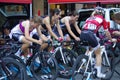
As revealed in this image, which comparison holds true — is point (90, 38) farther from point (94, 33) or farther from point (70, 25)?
point (70, 25)

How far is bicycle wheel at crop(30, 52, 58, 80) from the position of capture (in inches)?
315

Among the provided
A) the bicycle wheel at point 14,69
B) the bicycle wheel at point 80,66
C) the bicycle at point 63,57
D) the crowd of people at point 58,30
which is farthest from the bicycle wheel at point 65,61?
the bicycle wheel at point 14,69

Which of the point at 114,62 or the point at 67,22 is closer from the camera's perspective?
the point at 114,62

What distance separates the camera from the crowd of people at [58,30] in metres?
7.91

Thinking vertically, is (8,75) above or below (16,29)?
below

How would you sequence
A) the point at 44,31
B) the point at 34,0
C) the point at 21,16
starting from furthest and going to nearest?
the point at 34,0, the point at 21,16, the point at 44,31

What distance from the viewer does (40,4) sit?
16594mm

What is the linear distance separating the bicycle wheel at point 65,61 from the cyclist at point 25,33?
0.68 metres

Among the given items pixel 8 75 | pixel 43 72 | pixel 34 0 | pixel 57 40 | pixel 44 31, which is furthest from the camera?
pixel 34 0

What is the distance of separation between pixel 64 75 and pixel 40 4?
8315 mm

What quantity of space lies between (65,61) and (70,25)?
1.67m

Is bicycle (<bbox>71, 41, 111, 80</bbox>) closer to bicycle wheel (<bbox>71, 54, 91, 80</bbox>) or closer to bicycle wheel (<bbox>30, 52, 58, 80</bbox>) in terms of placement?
bicycle wheel (<bbox>71, 54, 91, 80</bbox>)

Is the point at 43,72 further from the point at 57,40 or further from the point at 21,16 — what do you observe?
the point at 21,16

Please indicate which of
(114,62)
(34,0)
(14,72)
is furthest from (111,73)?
(34,0)
